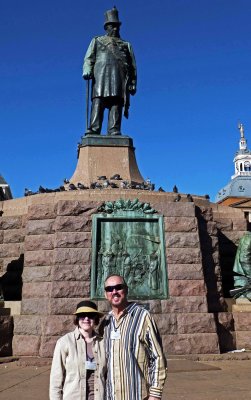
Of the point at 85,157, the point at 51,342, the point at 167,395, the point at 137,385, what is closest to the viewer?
the point at 137,385

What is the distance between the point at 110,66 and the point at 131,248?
834cm

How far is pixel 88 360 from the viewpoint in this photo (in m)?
3.06

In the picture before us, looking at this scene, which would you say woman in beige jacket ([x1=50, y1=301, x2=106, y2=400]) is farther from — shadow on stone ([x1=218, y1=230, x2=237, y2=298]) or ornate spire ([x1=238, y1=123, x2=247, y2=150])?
ornate spire ([x1=238, y1=123, x2=247, y2=150])

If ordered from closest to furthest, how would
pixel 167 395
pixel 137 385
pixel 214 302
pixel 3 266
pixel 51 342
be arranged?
pixel 137 385 → pixel 167 395 → pixel 51 342 → pixel 214 302 → pixel 3 266

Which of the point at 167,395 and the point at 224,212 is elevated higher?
the point at 224,212

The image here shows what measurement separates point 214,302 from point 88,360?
736 cm

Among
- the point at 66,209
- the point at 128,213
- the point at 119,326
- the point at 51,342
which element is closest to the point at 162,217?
the point at 128,213

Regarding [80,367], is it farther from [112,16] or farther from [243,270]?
[112,16]

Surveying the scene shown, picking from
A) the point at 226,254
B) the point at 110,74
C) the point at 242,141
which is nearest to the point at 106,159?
the point at 110,74

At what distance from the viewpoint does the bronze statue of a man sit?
15750mm

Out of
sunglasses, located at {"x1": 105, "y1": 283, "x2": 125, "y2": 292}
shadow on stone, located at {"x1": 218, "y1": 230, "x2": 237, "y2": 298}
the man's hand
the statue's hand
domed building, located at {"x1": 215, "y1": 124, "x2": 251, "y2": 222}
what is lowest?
Answer: sunglasses, located at {"x1": 105, "y1": 283, "x2": 125, "y2": 292}

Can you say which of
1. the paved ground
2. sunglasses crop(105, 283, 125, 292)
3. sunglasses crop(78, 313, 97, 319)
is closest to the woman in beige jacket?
sunglasses crop(78, 313, 97, 319)

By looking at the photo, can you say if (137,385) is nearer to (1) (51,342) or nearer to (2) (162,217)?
(1) (51,342)

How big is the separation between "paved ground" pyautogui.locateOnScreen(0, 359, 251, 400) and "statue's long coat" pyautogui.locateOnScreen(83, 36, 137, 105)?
1029cm
